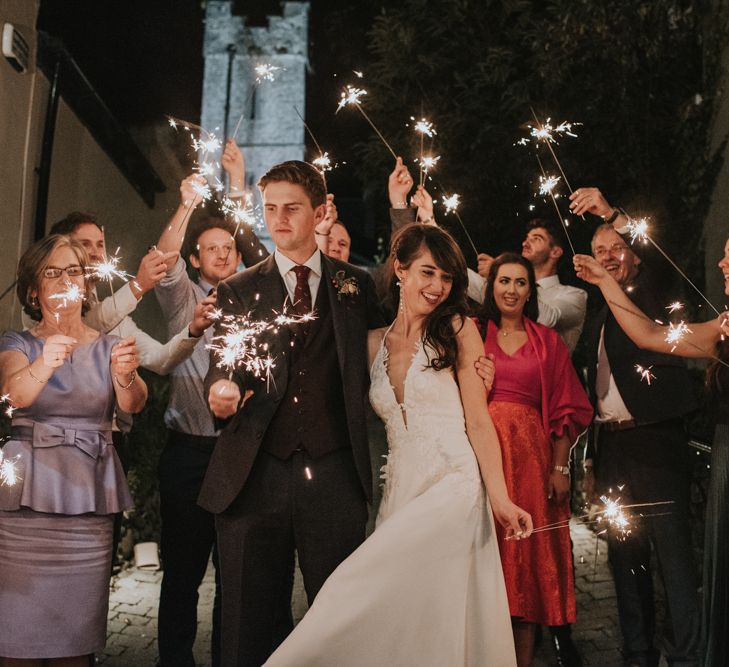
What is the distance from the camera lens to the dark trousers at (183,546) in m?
3.56

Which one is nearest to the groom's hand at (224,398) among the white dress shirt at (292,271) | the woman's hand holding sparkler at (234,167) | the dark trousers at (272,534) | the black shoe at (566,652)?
the dark trousers at (272,534)

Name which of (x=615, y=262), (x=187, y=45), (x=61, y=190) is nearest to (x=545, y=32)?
(x=615, y=262)

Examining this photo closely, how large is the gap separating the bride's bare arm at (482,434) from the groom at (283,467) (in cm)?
45

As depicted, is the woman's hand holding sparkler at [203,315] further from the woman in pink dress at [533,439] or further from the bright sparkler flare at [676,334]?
the bright sparkler flare at [676,334]

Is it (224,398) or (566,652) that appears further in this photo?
(566,652)

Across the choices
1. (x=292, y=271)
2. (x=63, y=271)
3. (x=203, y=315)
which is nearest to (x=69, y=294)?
(x=63, y=271)

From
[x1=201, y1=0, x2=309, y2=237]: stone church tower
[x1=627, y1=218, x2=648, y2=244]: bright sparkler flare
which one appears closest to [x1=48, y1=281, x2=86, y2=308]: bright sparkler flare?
[x1=627, y1=218, x2=648, y2=244]: bright sparkler flare

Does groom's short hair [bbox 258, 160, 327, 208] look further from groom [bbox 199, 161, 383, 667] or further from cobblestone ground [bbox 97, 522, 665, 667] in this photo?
cobblestone ground [bbox 97, 522, 665, 667]

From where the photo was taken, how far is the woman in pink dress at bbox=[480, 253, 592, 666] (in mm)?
3566

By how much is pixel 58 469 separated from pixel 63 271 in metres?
0.85

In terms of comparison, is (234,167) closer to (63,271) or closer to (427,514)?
(63,271)

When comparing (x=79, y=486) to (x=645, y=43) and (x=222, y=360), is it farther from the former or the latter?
(x=645, y=43)

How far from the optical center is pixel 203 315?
332cm

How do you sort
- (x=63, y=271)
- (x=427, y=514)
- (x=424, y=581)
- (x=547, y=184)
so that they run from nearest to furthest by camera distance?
(x=424, y=581)
(x=427, y=514)
(x=63, y=271)
(x=547, y=184)
